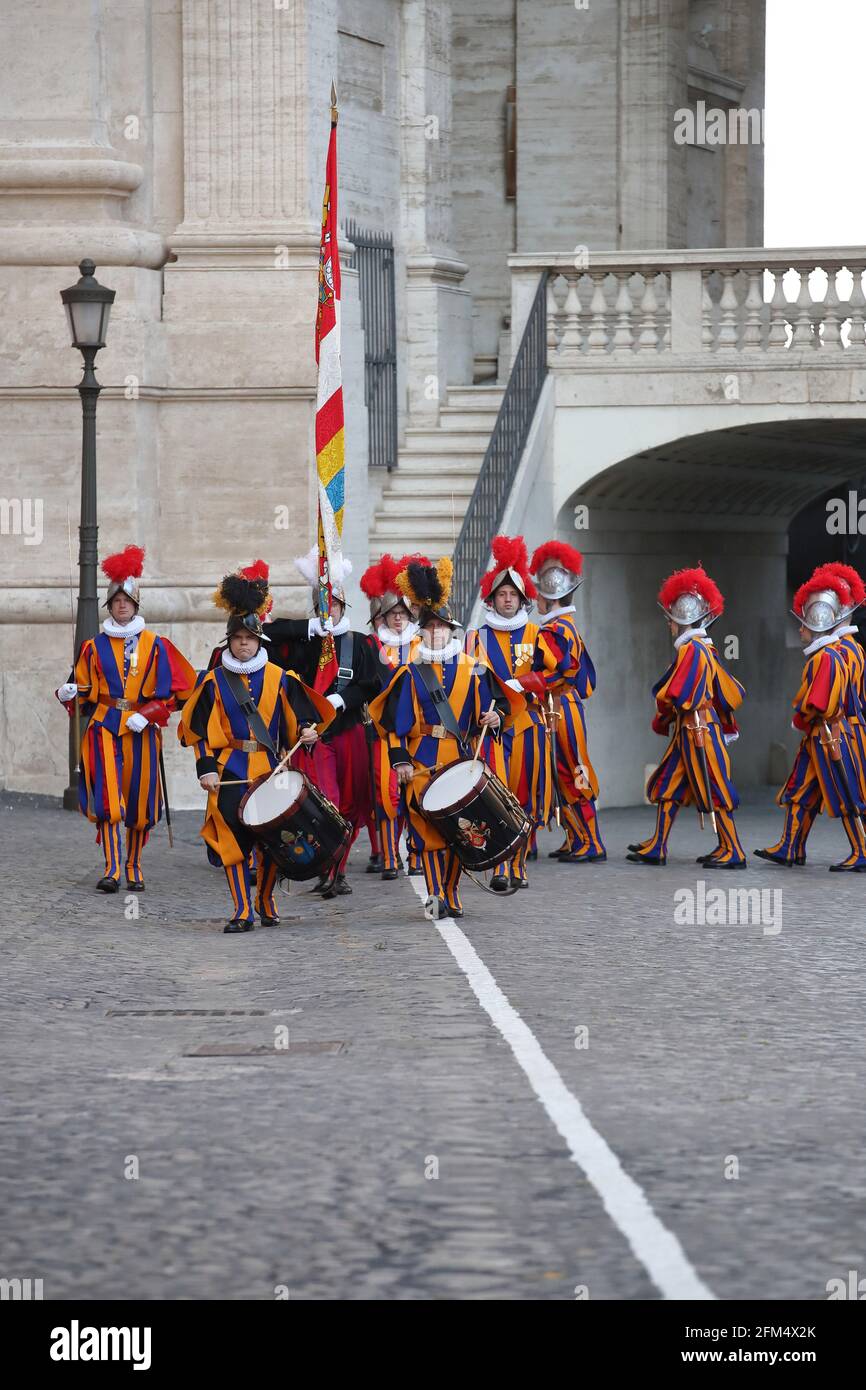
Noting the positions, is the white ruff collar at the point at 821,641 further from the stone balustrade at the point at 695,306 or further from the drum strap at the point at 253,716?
the stone balustrade at the point at 695,306

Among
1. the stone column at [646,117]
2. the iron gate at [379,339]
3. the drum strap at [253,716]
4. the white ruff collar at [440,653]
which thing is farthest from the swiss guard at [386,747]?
the stone column at [646,117]

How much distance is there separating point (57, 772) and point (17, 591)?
1486 millimetres

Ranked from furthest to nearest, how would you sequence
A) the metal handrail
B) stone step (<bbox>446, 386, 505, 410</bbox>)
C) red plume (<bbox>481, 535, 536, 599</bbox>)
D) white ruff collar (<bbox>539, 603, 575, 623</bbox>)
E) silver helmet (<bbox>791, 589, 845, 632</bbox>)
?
1. stone step (<bbox>446, 386, 505, 410</bbox>)
2. the metal handrail
3. white ruff collar (<bbox>539, 603, 575, 623</bbox>)
4. silver helmet (<bbox>791, 589, 845, 632</bbox>)
5. red plume (<bbox>481, 535, 536, 599</bbox>)

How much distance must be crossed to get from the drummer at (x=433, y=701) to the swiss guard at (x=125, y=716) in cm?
173

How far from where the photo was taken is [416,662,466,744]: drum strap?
12.9 m

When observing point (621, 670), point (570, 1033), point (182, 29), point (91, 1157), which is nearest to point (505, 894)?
point (570, 1033)

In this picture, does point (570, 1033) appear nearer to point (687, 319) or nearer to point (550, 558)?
point (550, 558)

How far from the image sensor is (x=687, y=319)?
22.7 m

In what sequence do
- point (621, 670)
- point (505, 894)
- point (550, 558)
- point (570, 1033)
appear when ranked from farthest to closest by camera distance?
1. point (621, 670)
2. point (550, 558)
3. point (505, 894)
4. point (570, 1033)

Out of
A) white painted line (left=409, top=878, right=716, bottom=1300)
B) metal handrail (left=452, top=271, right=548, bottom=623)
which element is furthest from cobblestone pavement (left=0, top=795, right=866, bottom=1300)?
metal handrail (left=452, top=271, right=548, bottom=623)

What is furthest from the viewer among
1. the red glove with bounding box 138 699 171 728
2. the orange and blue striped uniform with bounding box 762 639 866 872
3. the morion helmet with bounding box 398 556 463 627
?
the orange and blue striped uniform with bounding box 762 639 866 872

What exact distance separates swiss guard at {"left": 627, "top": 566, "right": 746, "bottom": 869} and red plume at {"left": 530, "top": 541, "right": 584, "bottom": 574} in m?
0.69

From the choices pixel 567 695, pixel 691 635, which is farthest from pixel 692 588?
pixel 567 695

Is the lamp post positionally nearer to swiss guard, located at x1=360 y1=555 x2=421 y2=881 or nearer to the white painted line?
swiss guard, located at x1=360 y1=555 x2=421 y2=881
